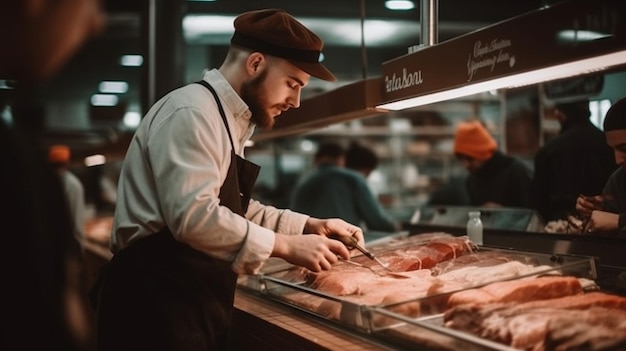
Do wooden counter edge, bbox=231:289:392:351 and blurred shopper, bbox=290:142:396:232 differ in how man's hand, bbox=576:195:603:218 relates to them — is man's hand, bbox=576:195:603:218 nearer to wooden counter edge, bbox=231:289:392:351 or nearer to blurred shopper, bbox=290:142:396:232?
wooden counter edge, bbox=231:289:392:351

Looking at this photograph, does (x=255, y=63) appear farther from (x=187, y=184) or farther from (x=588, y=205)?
(x=588, y=205)

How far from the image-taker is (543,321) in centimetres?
194

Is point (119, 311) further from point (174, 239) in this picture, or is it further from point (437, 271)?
point (437, 271)

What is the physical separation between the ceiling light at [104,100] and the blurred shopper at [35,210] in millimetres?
15263

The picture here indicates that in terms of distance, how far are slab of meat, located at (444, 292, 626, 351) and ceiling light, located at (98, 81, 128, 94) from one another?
42.5 feet

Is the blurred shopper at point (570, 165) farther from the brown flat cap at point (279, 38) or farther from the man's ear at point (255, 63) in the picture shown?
the man's ear at point (255, 63)

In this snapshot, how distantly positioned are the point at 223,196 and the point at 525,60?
1100mm

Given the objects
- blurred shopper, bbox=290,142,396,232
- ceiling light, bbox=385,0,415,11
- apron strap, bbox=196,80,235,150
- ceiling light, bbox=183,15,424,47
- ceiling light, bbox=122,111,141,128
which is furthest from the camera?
ceiling light, bbox=122,111,141,128

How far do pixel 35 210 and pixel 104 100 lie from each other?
16.0 meters

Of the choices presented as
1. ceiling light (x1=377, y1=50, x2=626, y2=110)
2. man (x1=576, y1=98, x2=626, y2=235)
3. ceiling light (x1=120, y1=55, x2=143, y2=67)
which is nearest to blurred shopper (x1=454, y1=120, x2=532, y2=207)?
man (x1=576, y1=98, x2=626, y2=235)

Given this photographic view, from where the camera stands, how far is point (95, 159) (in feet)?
33.4

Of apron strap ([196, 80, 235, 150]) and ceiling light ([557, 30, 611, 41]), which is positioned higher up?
ceiling light ([557, 30, 611, 41])

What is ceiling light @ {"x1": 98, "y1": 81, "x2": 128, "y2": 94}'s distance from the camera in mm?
14245

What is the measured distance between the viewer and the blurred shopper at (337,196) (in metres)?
6.12
